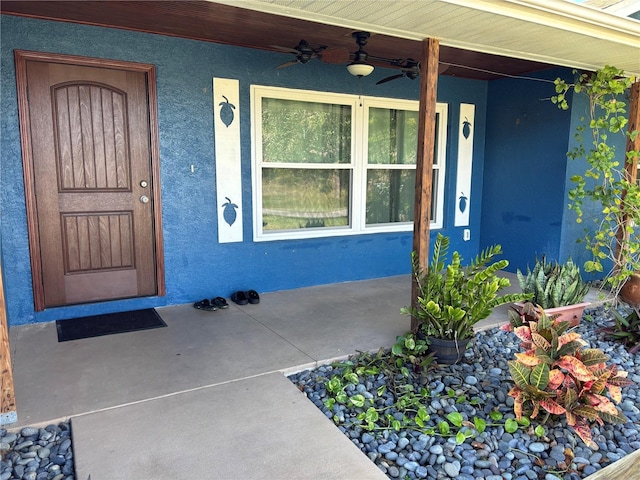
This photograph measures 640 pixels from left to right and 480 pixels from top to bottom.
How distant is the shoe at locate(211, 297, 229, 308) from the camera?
4.04m

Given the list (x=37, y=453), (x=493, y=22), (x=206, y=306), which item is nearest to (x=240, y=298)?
(x=206, y=306)

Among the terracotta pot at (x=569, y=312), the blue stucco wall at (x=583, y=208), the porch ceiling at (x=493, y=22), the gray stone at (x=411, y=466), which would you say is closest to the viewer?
the gray stone at (x=411, y=466)

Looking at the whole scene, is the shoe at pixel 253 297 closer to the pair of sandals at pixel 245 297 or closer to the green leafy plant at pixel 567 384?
the pair of sandals at pixel 245 297

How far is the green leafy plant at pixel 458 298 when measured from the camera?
9.25 feet

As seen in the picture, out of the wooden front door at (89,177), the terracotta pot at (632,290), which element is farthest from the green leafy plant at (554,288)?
the wooden front door at (89,177)

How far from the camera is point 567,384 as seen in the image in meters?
2.29

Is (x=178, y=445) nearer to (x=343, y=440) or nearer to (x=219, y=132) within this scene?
(x=343, y=440)

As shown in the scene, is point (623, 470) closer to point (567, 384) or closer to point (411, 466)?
point (567, 384)

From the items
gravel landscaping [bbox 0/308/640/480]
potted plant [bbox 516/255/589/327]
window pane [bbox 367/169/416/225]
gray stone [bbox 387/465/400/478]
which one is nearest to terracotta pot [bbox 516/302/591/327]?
potted plant [bbox 516/255/589/327]

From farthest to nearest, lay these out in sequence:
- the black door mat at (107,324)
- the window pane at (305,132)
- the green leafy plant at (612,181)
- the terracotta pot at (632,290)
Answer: the window pane at (305,132), the terracotta pot at (632,290), the green leafy plant at (612,181), the black door mat at (107,324)

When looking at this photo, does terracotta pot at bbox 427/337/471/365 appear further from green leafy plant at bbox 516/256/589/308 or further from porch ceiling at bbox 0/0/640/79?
porch ceiling at bbox 0/0/640/79

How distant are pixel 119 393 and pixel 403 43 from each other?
347 cm

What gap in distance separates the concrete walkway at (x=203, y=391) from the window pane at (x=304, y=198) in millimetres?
1005

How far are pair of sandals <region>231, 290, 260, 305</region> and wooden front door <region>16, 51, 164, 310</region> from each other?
2.16 ft
